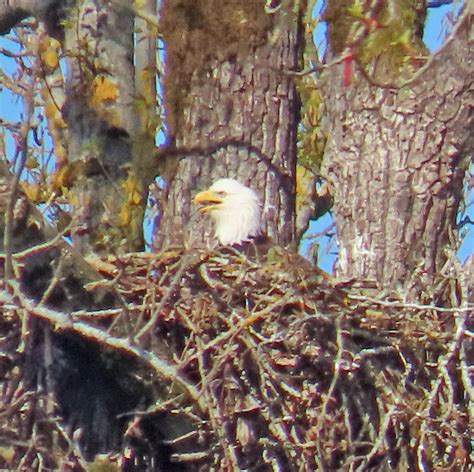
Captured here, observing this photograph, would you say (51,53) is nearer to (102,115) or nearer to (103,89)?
(103,89)

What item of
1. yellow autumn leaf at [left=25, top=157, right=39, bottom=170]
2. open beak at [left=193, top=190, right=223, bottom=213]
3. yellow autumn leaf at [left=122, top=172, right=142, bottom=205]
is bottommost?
open beak at [left=193, top=190, right=223, bottom=213]

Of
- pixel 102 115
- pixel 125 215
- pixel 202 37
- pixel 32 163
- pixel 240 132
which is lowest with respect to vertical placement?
pixel 125 215

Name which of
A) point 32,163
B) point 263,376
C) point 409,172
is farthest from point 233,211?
point 32,163

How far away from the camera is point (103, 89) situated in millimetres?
9242

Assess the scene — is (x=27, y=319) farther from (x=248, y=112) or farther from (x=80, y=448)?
(x=248, y=112)

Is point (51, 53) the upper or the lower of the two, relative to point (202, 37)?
upper

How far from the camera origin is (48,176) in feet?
29.6

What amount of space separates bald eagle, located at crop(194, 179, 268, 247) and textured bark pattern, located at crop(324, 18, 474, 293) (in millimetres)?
575

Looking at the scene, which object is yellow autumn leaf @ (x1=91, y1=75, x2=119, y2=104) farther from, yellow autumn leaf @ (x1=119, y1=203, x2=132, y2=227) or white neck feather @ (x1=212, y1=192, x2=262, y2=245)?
white neck feather @ (x1=212, y1=192, x2=262, y2=245)

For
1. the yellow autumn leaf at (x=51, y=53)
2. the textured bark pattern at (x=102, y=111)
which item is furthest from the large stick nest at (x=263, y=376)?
the yellow autumn leaf at (x=51, y=53)

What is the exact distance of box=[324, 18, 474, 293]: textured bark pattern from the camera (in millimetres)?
7578

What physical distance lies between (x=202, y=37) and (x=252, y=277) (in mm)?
1898

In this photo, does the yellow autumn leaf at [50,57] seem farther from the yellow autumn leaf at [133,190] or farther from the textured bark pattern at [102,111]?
the yellow autumn leaf at [133,190]

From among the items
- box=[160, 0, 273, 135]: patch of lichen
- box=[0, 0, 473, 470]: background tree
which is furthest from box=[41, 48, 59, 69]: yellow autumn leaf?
box=[160, 0, 273, 135]: patch of lichen
